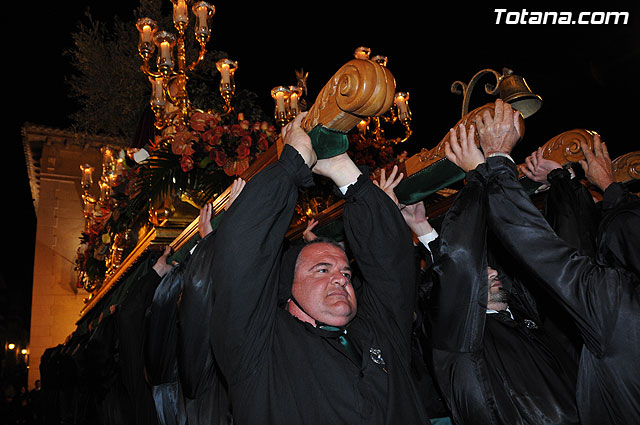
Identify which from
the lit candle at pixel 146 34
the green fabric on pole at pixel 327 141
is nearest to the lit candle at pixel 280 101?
the lit candle at pixel 146 34

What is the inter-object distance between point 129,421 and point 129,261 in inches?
58.1

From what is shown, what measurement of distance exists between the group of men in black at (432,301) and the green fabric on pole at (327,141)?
40 mm

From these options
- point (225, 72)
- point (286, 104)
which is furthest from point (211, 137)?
point (225, 72)

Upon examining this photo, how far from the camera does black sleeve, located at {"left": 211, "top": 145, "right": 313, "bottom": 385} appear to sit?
6.25 feet

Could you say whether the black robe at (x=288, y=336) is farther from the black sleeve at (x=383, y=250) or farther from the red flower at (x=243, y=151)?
the red flower at (x=243, y=151)

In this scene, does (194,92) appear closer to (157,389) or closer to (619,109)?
(157,389)

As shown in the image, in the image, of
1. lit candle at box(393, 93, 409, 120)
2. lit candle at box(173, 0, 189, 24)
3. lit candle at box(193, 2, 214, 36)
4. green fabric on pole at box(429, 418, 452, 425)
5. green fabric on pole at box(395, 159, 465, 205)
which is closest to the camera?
green fabric on pole at box(395, 159, 465, 205)

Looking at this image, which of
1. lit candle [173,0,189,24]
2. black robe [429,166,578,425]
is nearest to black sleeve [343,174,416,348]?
black robe [429,166,578,425]

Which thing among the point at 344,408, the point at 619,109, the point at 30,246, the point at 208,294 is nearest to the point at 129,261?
the point at 208,294

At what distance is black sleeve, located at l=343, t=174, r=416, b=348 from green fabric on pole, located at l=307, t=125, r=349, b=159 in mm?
243

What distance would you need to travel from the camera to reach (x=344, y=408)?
1995 millimetres

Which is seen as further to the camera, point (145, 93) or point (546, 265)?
point (145, 93)

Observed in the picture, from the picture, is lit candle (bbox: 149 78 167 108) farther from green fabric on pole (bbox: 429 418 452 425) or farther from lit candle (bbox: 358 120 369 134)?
green fabric on pole (bbox: 429 418 452 425)

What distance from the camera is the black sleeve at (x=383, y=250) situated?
2240 millimetres
